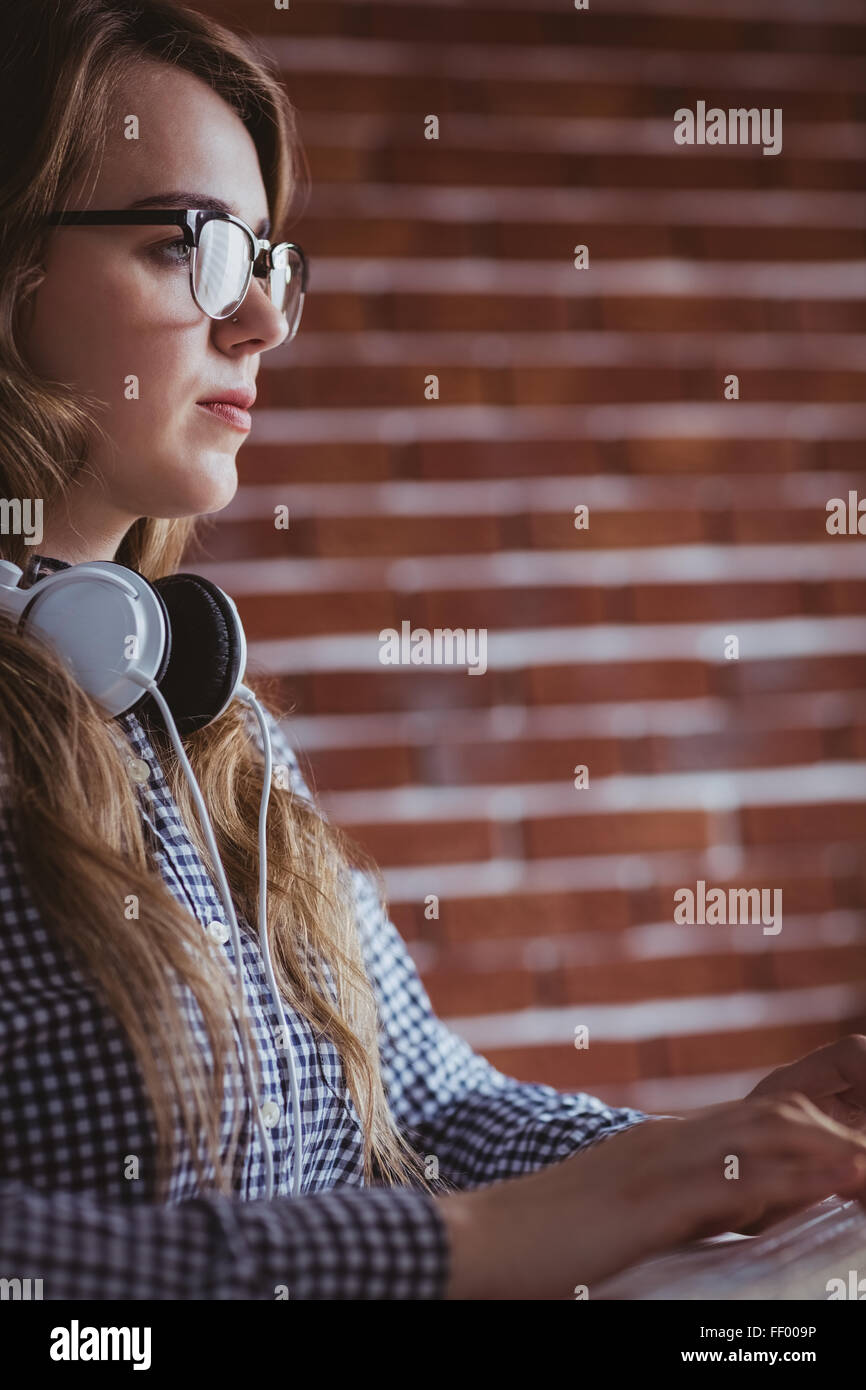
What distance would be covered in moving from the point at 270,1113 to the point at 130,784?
24 centimetres

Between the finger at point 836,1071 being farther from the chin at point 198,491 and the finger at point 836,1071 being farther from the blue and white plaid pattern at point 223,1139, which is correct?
the chin at point 198,491

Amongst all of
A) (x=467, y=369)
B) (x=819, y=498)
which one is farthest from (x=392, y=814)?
(x=819, y=498)

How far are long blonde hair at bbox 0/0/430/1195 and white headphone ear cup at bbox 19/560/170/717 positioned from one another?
0.01 m

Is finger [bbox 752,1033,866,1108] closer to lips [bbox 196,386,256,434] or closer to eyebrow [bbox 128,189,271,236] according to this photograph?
lips [bbox 196,386,256,434]

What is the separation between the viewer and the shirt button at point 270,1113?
29.5 inches

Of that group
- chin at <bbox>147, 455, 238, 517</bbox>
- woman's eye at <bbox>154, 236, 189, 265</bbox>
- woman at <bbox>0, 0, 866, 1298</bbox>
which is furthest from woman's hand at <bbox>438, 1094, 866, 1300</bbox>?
woman's eye at <bbox>154, 236, 189, 265</bbox>

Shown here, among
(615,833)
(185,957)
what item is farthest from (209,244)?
(615,833)

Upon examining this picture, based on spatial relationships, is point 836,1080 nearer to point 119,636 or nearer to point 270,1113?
point 270,1113

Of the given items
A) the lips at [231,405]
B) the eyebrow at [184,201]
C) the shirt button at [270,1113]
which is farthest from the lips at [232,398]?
the shirt button at [270,1113]

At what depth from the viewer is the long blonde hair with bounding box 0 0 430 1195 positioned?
688 millimetres

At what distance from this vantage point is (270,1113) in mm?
754

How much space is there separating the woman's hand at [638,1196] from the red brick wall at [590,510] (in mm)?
980
